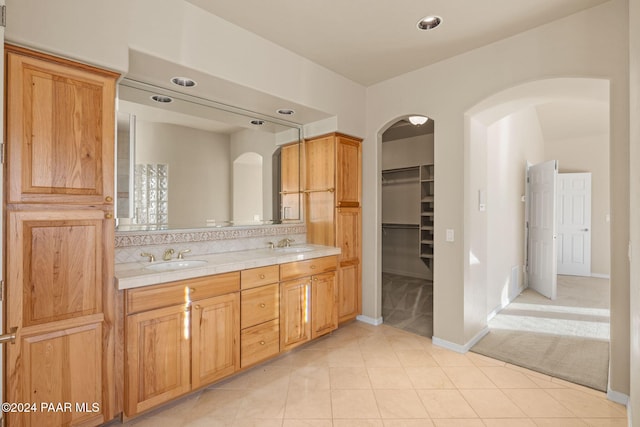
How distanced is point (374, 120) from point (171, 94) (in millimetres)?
2156

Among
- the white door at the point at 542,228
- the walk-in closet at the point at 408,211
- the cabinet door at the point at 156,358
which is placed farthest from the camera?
the walk-in closet at the point at 408,211

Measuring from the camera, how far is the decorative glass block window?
7.93ft

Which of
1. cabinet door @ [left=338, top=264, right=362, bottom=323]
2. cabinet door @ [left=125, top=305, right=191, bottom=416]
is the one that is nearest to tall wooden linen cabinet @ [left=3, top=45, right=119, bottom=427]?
cabinet door @ [left=125, top=305, right=191, bottom=416]

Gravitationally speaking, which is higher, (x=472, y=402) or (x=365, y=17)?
(x=365, y=17)

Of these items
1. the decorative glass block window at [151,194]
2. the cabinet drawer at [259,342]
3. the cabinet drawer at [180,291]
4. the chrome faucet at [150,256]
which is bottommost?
the cabinet drawer at [259,342]

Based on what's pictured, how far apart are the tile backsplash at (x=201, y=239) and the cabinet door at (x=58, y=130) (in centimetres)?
56

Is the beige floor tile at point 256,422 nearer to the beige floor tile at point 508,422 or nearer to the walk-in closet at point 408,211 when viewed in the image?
the beige floor tile at point 508,422

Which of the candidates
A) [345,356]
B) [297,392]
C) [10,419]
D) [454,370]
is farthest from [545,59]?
[10,419]

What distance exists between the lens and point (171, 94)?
2.59m

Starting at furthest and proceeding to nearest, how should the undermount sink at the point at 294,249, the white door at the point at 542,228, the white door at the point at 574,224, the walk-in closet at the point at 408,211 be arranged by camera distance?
the white door at the point at 574,224 → the walk-in closet at the point at 408,211 → the white door at the point at 542,228 → the undermount sink at the point at 294,249

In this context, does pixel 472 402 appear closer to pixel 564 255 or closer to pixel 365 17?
pixel 365 17

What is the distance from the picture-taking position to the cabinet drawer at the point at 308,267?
9.11 ft

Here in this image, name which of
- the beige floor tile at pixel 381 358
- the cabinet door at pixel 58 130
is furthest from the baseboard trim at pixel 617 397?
the cabinet door at pixel 58 130

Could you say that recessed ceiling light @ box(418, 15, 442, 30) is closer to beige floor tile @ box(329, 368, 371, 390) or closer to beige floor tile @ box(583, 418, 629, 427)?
beige floor tile @ box(329, 368, 371, 390)
